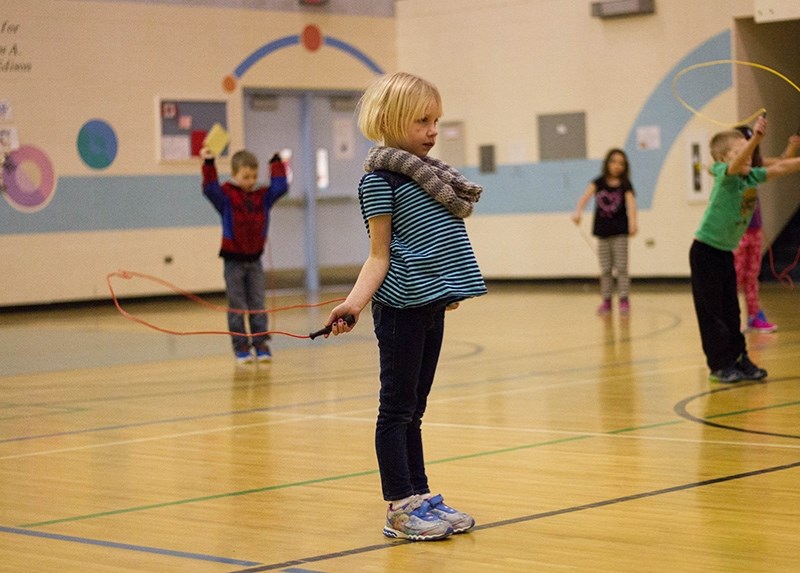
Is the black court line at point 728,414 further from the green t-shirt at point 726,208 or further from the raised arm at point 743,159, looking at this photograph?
the raised arm at point 743,159

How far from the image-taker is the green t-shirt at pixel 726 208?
796cm

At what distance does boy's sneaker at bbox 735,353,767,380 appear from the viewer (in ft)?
26.4

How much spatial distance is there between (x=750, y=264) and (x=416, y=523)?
7.10m

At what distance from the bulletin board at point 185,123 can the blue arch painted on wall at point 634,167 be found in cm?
363

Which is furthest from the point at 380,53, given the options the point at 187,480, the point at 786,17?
the point at 187,480

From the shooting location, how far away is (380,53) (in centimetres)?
1953

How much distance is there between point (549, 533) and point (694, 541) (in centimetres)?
45

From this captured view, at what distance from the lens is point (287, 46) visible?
60.6 ft

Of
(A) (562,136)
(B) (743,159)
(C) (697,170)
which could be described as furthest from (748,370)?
(A) (562,136)

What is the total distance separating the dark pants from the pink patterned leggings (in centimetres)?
280

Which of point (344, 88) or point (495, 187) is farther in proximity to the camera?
point (344, 88)

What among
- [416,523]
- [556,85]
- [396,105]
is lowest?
[416,523]

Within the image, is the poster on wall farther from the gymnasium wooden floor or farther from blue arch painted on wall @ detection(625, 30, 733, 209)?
the gymnasium wooden floor

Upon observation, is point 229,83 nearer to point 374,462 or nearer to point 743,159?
point 743,159
